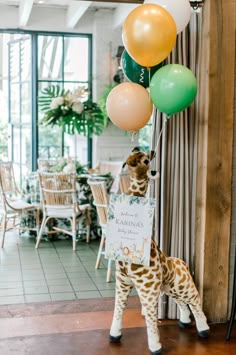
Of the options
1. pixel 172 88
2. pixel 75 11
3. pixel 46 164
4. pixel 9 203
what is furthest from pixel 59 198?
pixel 172 88

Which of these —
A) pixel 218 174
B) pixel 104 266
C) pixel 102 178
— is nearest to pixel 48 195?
pixel 102 178

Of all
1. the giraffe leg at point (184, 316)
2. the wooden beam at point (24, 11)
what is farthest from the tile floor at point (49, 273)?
the wooden beam at point (24, 11)

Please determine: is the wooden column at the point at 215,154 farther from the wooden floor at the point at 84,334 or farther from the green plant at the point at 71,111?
the green plant at the point at 71,111

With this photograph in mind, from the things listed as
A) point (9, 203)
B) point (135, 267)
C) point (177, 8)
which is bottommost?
point (9, 203)

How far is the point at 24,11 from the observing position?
6.75 meters

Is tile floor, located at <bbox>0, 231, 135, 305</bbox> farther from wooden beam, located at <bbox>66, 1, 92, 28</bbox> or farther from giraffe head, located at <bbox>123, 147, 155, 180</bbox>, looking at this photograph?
wooden beam, located at <bbox>66, 1, 92, 28</bbox>

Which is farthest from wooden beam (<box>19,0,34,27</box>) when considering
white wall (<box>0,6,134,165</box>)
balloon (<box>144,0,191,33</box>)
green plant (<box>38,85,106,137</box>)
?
balloon (<box>144,0,191,33</box>)

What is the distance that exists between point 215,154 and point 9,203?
3523mm

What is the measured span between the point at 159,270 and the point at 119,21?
5009mm

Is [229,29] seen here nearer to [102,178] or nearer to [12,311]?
[12,311]

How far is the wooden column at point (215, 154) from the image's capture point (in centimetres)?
321

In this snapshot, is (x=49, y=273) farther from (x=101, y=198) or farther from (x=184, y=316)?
(x=184, y=316)

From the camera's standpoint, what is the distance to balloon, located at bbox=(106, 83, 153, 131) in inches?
115

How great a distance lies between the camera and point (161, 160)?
3.33 m
